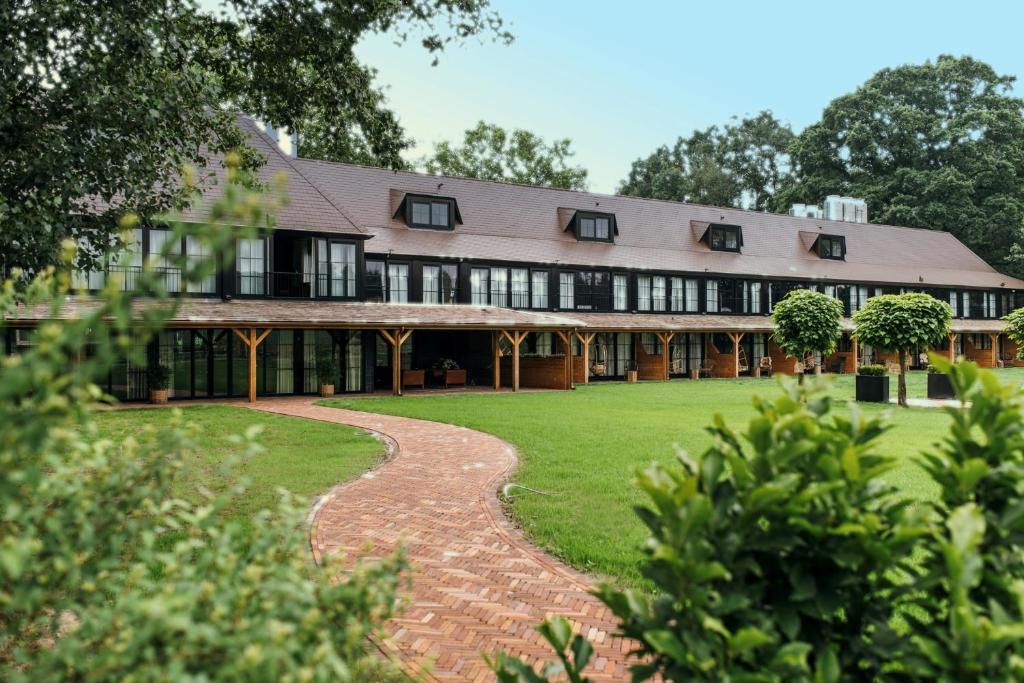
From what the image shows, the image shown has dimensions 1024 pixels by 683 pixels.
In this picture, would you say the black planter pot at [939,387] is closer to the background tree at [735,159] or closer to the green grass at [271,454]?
the green grass at [271,454]

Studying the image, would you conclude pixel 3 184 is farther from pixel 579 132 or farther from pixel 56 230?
pixel 579 132

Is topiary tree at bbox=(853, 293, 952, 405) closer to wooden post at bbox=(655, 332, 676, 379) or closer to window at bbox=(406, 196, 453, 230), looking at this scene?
wooden post at bbox=(655, 332, 676, 379)

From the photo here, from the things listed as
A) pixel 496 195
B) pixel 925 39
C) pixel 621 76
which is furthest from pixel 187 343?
pixel 925 39

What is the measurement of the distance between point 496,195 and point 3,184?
25575 mm

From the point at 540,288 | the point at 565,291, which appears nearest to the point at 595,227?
the point at 565,291

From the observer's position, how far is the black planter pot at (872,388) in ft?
61.3

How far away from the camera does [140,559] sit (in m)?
1.71

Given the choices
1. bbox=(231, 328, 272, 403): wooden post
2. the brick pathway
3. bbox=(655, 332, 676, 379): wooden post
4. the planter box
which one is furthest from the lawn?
the planter box

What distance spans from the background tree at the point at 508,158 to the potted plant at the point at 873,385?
97.6 ft

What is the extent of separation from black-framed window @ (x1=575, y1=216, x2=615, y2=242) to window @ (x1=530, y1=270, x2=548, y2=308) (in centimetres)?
404

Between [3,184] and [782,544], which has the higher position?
[3,184]

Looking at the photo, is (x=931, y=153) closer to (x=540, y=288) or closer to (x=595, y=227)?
(x=595, y=227)

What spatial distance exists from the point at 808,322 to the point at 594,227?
1537 cm

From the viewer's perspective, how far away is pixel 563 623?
2.15m
